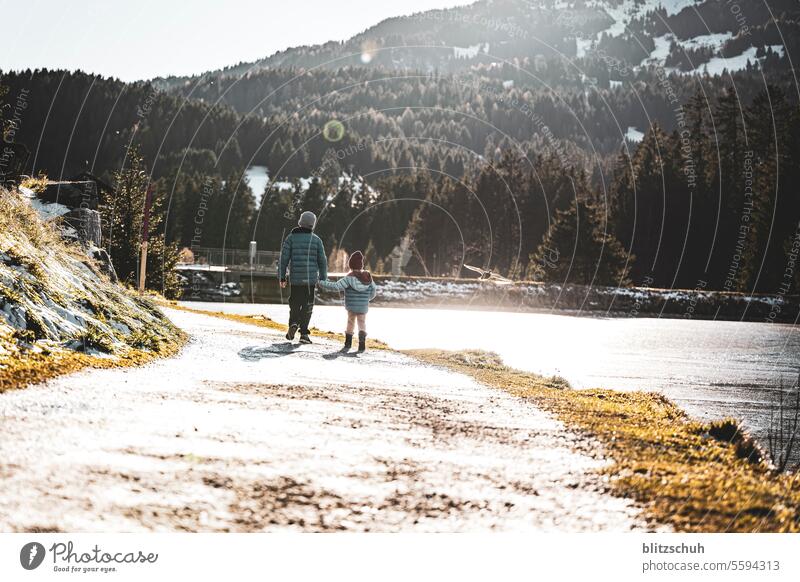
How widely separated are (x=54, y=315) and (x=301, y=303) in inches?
204

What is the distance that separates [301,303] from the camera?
36.0 feet

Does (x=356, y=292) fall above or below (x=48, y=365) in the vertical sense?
above

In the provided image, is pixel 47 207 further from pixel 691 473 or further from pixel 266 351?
pixel 691 473

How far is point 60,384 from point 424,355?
30.3 feet

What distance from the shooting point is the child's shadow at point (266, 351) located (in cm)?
896

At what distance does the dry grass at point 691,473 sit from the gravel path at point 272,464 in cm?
23

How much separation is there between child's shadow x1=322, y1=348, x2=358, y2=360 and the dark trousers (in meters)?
0.84

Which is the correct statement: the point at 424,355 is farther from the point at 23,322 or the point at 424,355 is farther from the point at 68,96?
the point at 68,96

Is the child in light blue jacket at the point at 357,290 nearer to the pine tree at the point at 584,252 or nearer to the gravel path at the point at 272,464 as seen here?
the gravel path at the point at 272,464

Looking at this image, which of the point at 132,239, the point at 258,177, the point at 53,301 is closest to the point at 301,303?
the point at 53,301

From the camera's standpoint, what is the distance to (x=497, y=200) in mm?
88188

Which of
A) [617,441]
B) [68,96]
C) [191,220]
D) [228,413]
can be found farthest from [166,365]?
[68,96]

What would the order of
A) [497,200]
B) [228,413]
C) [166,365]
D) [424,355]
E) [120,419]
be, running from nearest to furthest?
[120,419], [228,413], [166,365], [424,355], [497,200]

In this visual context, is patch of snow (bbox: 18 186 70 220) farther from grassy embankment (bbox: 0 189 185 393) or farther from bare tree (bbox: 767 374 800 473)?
bare tree (bbox: 767 374 800 473)
